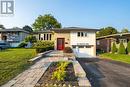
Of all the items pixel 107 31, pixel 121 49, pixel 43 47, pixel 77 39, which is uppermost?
pixel 107 31

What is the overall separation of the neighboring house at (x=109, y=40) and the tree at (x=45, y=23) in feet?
144

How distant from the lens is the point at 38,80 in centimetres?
1313

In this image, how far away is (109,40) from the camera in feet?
190

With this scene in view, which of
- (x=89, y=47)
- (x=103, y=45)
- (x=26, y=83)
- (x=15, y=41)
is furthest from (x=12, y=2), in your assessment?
(x=15, y=41)

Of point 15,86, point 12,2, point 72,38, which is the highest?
point 12,2

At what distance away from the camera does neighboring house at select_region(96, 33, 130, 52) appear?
5062 centimetres

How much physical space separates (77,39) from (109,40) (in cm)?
1294

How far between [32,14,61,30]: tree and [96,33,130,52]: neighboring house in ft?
144

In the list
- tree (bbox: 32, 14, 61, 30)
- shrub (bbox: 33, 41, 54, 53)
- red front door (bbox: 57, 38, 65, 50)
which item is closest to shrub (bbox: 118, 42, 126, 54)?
red front door (bbox: 57, 38, 65, 50)

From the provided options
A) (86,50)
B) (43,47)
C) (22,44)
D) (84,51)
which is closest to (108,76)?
(43,47)

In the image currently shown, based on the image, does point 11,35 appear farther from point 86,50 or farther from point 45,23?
point 45,23

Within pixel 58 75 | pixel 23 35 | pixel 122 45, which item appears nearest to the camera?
pixel 58 75

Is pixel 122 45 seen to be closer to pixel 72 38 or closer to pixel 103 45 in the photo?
pixel 72 38

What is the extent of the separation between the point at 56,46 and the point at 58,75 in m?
33.8
